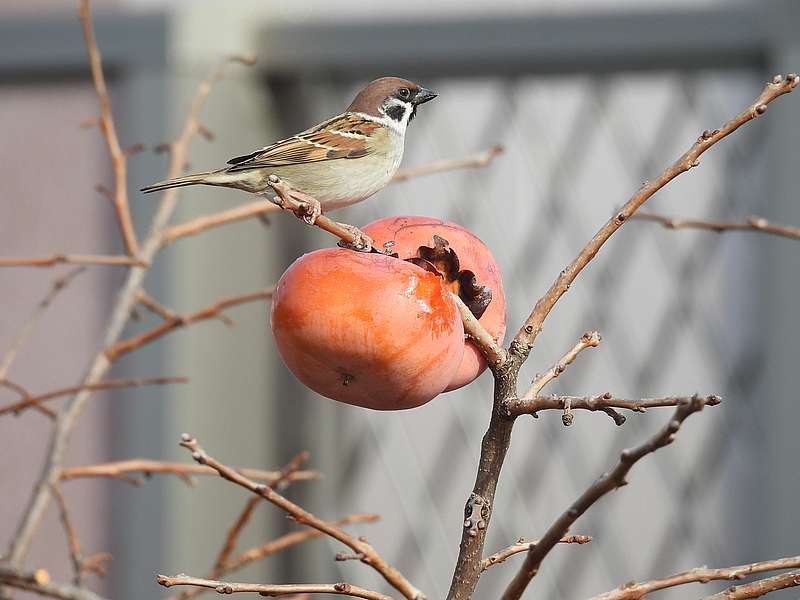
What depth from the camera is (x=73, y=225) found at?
311cm

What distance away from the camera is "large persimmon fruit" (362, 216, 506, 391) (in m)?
0.94

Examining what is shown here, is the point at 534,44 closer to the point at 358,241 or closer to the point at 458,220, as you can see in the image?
the point at 458,220

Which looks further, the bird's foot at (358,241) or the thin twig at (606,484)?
the bird's foot at (358,241)

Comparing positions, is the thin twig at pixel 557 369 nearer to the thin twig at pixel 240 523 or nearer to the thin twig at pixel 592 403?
the thin twig at pixel 592 403

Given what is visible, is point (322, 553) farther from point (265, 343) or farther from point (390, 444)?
→ point (265, 343)

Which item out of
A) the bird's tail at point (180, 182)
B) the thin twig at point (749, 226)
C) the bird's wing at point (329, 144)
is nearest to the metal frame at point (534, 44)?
the bird's wing at point (329, 144)

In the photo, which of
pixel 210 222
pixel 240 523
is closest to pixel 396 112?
pixel 210 222

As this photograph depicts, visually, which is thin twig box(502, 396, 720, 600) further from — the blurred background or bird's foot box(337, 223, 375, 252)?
the blurred background

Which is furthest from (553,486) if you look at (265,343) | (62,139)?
(62,139)

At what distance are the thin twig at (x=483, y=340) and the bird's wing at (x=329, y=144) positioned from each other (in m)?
0.68

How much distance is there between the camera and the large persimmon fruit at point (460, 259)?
94 cm

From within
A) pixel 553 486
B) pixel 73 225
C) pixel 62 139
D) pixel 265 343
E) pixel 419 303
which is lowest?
pixel 419 303

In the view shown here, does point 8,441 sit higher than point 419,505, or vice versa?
point 8,441

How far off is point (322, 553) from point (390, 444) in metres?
0.36
